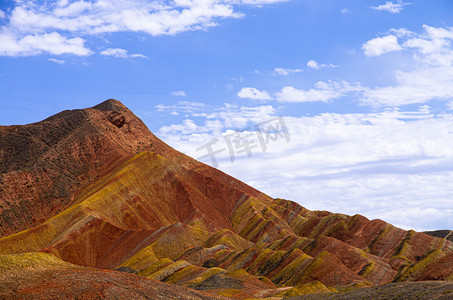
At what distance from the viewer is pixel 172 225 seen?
126m

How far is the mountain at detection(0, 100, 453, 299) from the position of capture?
3676 inches


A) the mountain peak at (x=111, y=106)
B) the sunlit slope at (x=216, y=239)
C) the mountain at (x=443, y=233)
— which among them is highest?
the mountain peak at (x=111, y=106)

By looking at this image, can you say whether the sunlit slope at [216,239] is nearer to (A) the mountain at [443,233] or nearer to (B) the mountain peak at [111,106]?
(A) the mountain at [443,233]

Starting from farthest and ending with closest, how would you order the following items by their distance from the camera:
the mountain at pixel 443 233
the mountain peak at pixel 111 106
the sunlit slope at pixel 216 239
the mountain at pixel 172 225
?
1. the mountain peak at pixel 111 106
2. the mountain at pixel 443 233
3. the mountain at pixel 172 225
4. the sunlit slope at pixel 216 239

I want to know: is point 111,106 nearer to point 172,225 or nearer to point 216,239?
point 172,225

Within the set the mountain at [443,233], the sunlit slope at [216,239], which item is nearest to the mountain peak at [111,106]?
the sunlit slope at [216,239]

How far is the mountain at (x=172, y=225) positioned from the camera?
93375mm

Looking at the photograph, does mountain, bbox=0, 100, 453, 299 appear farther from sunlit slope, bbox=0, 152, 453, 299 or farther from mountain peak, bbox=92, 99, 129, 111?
mountain peak, bbox=92, 99, 129, 111

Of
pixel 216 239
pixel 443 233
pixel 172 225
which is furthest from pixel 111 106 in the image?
pixel 443 233

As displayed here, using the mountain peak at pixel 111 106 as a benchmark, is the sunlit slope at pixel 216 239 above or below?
below

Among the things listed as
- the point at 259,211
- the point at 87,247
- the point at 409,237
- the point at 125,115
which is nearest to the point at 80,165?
the point at 125,115

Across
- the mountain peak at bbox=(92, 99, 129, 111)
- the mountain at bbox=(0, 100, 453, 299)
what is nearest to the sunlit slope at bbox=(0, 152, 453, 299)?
the mountain at bbox=(0, 100, 453, 299)

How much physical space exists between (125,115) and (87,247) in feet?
245

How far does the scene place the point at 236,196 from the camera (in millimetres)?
158000
